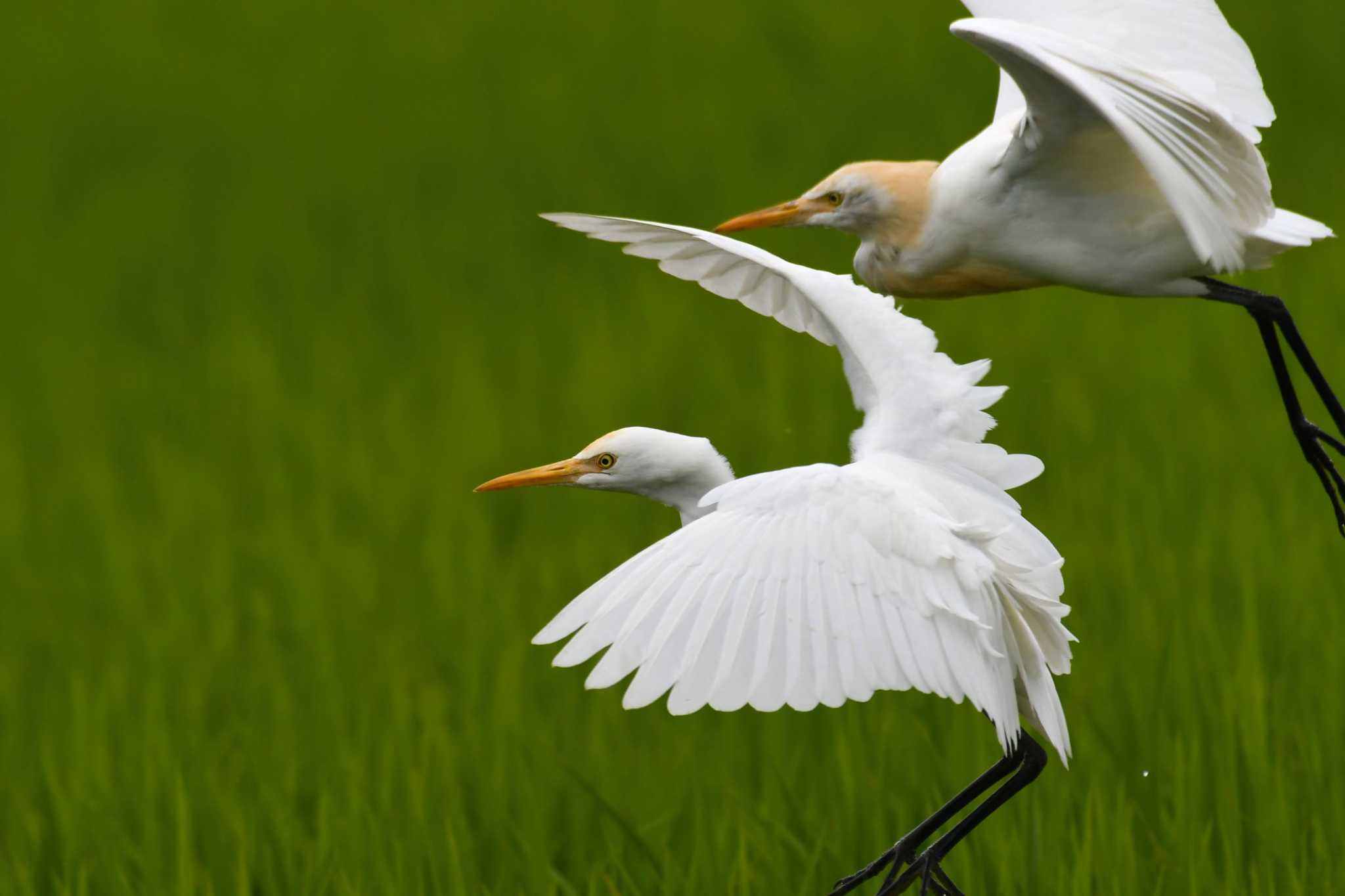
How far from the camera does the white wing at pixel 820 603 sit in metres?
2.06

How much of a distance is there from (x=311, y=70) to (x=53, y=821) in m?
6.71

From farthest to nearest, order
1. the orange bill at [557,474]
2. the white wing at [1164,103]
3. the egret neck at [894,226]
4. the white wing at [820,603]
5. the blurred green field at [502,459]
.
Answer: the blurred green field at [502,459] < the orange bill at [557,474] < the egret neck at [894,226] < the white wing at [1164,103] < the white wing at [820,603]

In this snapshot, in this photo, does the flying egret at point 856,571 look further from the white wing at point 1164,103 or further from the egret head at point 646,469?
the white wing at point 1164,103

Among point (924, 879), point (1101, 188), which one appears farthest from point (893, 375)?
point (924, 879)

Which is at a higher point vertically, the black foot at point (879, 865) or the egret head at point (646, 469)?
the egret head at point (646, 469)

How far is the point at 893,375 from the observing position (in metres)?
2.59

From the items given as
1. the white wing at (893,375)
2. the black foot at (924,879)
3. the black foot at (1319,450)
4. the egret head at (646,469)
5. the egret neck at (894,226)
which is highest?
the egret neck at (894,226)

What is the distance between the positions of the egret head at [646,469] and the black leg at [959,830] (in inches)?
24.3

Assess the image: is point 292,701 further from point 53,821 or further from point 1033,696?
point 1033,696

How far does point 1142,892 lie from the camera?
9.70 feet

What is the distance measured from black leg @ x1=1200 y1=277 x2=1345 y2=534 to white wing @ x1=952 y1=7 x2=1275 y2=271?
96mm

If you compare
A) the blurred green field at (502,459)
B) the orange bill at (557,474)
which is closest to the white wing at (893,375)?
the orange bill at (557,474)

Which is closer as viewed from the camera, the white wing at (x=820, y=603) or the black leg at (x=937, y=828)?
the white wing at (x=820, y=603)

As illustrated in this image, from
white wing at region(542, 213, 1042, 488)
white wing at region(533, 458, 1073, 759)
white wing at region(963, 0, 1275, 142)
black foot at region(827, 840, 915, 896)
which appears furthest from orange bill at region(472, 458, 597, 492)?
white wing at region(963, 0, 1275, 142)
